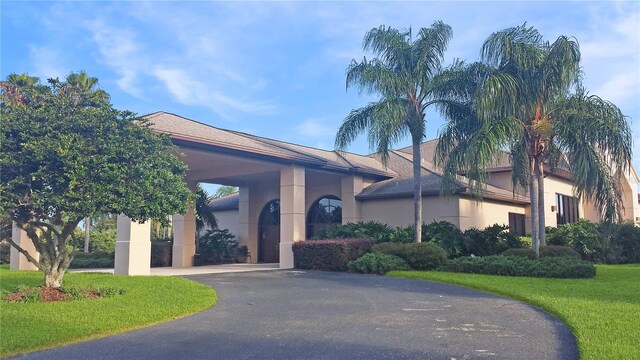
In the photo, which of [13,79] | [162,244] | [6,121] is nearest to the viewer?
[6,121]

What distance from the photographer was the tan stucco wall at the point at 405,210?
21.3 meters

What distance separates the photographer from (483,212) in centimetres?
2314

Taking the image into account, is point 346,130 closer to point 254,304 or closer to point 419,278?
point 419,278

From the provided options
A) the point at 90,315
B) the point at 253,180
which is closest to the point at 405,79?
the point at 253,180

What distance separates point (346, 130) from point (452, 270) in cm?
666

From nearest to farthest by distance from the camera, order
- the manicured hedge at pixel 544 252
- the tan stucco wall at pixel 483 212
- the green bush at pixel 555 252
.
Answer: the manicured hedge at pixel 544 252, the green bush at pixel 555 252, the tan stucco wall at pixel 483 212

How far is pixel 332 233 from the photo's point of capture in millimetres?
21062

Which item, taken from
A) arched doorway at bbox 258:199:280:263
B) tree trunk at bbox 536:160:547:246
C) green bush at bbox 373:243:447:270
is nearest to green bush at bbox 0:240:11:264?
arched doorway at bbox 258:199:280:263

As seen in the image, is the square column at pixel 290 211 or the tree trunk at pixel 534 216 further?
the square column at pixel 290 211

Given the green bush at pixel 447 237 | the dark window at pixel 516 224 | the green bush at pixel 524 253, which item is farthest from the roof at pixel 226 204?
the green bush at pixel 524 253

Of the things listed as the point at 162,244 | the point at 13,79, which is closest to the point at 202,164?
the point at 162,244

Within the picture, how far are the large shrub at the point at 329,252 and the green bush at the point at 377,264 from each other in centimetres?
62

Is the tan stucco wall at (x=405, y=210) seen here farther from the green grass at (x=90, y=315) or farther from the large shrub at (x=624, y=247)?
the green grass at (x=90, y=315)

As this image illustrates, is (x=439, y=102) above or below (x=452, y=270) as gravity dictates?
above
